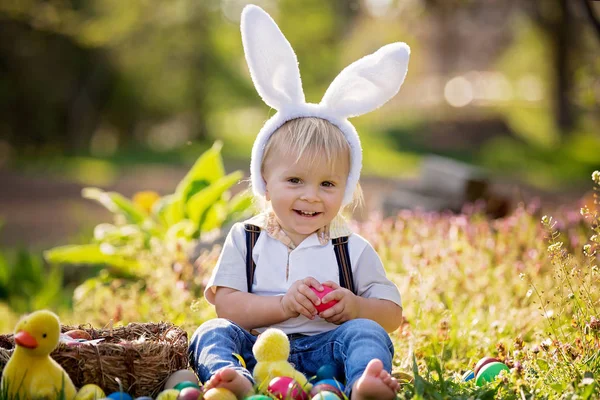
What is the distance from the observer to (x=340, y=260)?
3.07 metres

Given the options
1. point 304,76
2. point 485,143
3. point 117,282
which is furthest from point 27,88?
point 117,282

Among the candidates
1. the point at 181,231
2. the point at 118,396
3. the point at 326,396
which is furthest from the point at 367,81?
the point at 181,231

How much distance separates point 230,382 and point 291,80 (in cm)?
125

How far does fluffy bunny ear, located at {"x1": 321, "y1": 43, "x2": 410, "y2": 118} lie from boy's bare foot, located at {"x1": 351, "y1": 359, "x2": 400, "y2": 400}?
3.67 ft

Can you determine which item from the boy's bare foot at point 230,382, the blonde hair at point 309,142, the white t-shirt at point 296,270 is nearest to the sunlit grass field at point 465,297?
the white t-shirt at point 296,270

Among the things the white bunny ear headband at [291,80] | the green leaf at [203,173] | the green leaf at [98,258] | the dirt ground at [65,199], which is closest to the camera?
the white bunny ear headband at [291,80]

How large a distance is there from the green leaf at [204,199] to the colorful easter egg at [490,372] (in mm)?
A: 2721

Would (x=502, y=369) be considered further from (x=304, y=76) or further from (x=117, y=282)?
(x=304, y=76)

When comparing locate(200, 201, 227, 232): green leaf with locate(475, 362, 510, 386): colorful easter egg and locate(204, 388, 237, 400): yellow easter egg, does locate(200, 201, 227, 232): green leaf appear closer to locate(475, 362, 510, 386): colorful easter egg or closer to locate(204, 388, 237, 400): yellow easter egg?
locate(475, 362, 510, 386): colorful easter egg

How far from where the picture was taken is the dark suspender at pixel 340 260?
3055mm

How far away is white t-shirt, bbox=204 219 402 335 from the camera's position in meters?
3.02

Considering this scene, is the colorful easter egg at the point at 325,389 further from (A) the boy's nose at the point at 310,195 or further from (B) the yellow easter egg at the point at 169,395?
(A) the boy's nose at the point at 310,195

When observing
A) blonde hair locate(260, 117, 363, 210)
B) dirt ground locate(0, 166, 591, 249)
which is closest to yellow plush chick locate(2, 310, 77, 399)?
blonde hair locate(260, 117, 363, 210)

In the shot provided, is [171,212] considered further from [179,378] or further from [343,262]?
[179,378]
